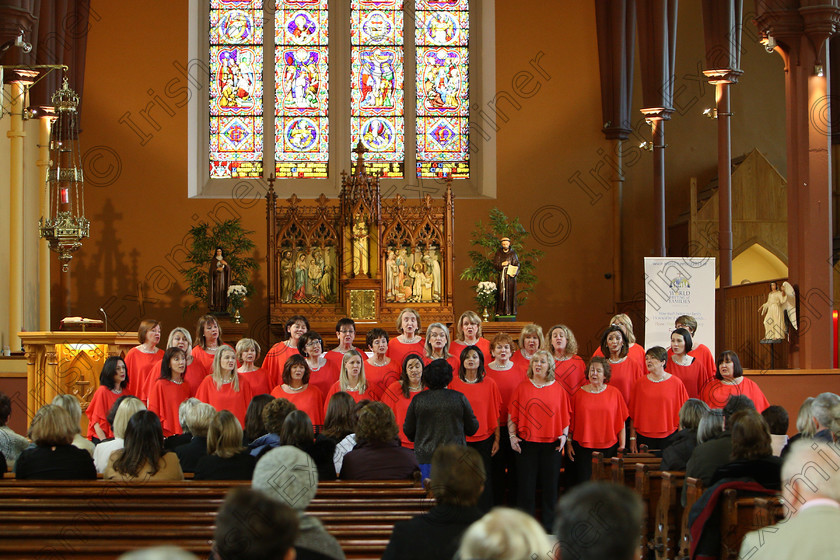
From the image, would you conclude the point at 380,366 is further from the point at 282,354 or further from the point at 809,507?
the point at 809,507

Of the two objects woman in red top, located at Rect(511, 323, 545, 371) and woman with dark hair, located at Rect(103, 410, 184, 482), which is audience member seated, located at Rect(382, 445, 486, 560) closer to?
woman with dark hair, located at Rect(103, 410, 184, 482)

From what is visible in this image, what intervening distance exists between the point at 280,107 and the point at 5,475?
11.6 metres

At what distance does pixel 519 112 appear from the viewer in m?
15.8

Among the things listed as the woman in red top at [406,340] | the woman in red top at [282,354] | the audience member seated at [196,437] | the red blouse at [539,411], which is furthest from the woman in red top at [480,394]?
the audience member seated at [196,437]

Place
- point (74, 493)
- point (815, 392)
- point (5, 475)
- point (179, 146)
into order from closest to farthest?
1. point (74, 493)
2. point (5, 475)
3. point (815, 392)
4. point (179, 146)

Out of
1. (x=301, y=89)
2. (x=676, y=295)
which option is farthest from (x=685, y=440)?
(x=301, y=89)

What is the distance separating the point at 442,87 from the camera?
1628 cm

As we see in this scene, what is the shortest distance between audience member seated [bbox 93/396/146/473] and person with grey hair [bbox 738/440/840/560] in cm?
338

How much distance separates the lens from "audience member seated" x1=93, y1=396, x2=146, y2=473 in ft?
17.5

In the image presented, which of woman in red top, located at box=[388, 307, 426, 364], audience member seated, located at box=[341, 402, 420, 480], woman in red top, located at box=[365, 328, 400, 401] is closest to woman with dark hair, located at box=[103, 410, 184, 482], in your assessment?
audience member seated, located at box=[341, 402, 420, 480]

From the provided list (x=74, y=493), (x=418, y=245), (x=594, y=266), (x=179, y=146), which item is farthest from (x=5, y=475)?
(x=594, y=266)

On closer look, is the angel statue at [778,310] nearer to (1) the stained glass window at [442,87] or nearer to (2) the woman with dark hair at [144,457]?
(1) the stained glass window at [442,87]

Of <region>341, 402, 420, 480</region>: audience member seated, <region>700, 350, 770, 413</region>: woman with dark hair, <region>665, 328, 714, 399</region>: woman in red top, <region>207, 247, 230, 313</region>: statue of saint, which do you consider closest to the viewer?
<region>341, 402, 420, 480</region>: audience member seated

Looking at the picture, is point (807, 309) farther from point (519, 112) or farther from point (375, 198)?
point (519, 112)
